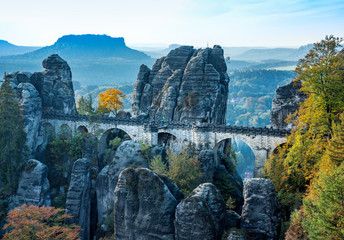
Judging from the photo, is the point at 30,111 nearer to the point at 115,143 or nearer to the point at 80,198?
the point at 115,143

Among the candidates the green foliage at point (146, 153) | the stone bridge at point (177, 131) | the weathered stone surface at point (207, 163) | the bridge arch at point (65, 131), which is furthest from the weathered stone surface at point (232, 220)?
the bridge arch at point (65, 131)

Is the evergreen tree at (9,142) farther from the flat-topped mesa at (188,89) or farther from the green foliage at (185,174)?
the green foliage at (185,174)

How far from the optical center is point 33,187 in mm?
34781

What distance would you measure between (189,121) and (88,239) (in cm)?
2054

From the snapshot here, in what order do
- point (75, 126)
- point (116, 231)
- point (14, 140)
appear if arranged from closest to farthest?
1. point (116, 231)
2. point (14, 140)
3. point (75, 126)

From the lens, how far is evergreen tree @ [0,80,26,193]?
117ft

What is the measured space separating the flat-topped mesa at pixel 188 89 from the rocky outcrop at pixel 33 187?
16794mm

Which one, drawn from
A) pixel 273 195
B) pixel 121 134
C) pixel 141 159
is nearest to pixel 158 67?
pixel 121 134

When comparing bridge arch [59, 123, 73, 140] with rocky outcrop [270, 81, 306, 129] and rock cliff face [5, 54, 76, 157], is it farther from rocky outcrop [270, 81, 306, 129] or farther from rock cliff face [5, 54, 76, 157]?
rocky outcrop [270, 81, 306, 129]

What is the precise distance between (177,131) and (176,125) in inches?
33.9

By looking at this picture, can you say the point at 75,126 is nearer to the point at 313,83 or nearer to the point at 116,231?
the point at 116,231

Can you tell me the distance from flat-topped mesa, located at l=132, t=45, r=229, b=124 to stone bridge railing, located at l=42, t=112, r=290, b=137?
302 cm

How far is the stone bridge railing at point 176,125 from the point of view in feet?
114

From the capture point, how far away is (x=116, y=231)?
70.9ft
